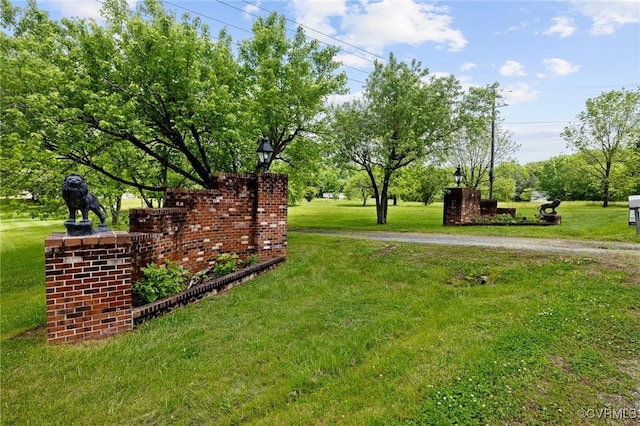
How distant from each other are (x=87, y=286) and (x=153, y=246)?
130cm

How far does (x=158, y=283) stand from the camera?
186 inches

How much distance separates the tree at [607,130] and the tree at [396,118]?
15991 mm

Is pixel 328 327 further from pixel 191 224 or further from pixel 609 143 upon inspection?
pixel 609 143

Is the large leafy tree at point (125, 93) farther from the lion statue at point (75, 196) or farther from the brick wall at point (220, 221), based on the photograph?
the lion statue at point (75, 196)

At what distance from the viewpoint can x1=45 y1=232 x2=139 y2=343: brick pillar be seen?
356cm

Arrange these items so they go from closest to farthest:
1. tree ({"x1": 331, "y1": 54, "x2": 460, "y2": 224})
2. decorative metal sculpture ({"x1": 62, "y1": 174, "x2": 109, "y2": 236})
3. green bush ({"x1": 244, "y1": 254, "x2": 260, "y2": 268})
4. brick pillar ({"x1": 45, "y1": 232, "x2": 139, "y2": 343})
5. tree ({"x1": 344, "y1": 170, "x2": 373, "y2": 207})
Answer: brick pillar ({"x1": 45, "y1": 232, "x2": 139, "y2": 343})
decorative metal sculpture ({"x1": 62, "y1": 174, "x2": 109, "y2": 236})
green bush ({"x1": 244, "y1": 254, "x2": 260, "y2": 268})
tree ({"x1": 331, "y1": 54, "x2": 460, "y2": 224})
tree ({"x1": 344, "y1": 170, "x2": 373, "y2": 207})

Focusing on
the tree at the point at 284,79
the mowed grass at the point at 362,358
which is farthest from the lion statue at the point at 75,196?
the tree at the point at 284,79

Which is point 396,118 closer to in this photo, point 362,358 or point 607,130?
point 362,358

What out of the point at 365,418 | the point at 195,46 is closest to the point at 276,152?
the point at 195,46

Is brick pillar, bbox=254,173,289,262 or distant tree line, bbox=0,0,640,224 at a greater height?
distant tree line, bbox=0,0,640,224

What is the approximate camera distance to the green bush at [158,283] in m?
4.52

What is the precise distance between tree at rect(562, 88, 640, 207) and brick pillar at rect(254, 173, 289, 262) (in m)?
25.8

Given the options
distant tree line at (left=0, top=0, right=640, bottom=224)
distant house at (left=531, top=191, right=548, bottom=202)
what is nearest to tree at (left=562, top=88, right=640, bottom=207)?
distant tree line at (left=0, top=0, right=640, bottom=224)

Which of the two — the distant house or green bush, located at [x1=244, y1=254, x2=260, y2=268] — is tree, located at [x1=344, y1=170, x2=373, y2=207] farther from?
the distant house
